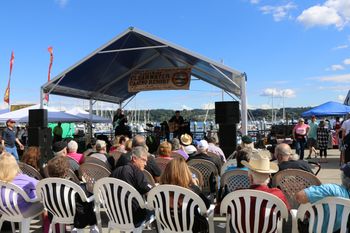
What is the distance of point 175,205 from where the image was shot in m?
3.27

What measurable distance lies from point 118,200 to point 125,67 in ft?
37.4

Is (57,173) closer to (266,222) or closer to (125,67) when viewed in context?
(266,222)

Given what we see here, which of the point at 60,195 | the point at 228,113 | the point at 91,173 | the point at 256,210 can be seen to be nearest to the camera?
the point at 256,210

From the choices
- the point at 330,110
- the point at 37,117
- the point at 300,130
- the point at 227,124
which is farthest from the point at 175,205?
the point at 330,110

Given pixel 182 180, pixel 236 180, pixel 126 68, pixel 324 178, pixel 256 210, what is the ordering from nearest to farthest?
pixel 256 210 → pixel 182 180 → pixel 236 180 → pixel 324 178 → pixel 126 68

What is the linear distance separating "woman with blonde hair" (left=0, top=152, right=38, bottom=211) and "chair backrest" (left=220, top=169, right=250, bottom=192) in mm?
2189

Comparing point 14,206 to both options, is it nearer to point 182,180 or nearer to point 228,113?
point 182,180

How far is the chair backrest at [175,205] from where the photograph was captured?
322cm

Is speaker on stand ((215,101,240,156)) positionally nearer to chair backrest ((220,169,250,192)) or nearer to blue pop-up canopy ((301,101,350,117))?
chair backrest ((220,169,250,192))

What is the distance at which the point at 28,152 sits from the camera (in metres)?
5.48

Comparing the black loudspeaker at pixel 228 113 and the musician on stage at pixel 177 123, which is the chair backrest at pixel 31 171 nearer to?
the black loudspeaker at pixel 228 113

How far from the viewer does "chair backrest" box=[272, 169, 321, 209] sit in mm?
3869

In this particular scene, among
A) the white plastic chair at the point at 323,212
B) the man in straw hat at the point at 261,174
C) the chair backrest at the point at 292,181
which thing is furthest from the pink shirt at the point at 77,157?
the white plastic chair at the point at 323,212

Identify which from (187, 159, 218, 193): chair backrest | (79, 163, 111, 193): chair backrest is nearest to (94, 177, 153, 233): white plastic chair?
(79, 163, 111, 193): chair backrest
